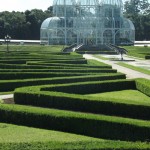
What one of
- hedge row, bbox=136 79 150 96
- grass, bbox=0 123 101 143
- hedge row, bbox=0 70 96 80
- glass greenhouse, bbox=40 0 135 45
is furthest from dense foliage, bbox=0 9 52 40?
grass, bbox=0 123 101 143

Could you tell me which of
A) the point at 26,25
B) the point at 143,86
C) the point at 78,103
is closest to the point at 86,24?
the point at 26,25

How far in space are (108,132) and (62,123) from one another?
175 centimetres

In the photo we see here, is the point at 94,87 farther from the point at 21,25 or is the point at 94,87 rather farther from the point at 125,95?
the point at 21,25

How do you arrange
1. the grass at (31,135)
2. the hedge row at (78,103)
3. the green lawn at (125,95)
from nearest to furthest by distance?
the grass at (31,135), the hedge row at (78,103), the green lawn at (125,95)

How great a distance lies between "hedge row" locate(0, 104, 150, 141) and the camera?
12.5m

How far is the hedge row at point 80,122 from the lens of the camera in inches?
492

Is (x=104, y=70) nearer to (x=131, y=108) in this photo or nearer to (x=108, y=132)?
(x=131, y=108)

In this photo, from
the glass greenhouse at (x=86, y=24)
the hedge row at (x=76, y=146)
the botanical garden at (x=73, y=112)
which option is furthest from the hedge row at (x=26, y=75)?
the glass greenhouse at (x=86, y=24)

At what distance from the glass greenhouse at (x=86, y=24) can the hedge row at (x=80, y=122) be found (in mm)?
71045

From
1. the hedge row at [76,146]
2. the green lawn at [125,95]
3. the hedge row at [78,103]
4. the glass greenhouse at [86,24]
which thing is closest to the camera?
the hedge row at [76,146]

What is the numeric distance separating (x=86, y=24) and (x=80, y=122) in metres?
73.6

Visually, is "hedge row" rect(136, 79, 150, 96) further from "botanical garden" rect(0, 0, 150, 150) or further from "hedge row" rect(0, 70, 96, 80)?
"hedge row" rect(0, 70, 96, 80)

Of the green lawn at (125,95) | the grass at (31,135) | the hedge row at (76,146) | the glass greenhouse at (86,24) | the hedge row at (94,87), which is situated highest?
the glass greenhouse at (86,24)

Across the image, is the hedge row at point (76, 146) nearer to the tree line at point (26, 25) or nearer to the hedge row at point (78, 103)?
the hedge row at point (78, 103)
